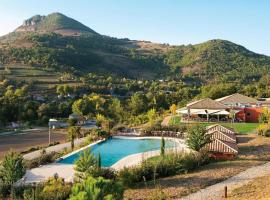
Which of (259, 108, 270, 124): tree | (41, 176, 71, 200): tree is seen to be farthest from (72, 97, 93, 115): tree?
(41, 176, 71, 200): tree

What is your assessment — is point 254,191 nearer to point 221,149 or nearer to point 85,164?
point 85,164

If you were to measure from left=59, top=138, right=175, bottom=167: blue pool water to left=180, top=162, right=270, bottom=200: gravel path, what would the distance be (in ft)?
25.2

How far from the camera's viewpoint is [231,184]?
663 inches

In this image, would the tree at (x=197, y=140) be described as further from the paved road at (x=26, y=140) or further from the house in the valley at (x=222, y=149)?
the paved road at (x=26, y=140)

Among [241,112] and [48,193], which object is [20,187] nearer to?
[48,193]

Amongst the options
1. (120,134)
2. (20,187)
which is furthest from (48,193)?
(120,134)

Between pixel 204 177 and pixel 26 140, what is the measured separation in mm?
22776

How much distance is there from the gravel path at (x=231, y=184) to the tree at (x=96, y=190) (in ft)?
16.4

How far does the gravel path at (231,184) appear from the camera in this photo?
15.1 m

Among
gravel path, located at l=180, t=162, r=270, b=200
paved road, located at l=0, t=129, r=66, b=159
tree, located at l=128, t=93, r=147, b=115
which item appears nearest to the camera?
gravel path, located at l=180, t=162, r=270, b=200

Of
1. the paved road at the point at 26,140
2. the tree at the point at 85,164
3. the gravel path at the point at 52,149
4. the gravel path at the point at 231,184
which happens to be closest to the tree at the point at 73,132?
the gravel path at the point at 52,149

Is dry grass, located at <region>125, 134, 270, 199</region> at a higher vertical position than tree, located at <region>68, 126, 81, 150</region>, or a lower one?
lower

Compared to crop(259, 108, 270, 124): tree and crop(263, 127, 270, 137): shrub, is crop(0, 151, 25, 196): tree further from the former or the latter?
crop(259, 108, 270, 124): tree

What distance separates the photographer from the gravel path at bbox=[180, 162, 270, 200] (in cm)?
1514
